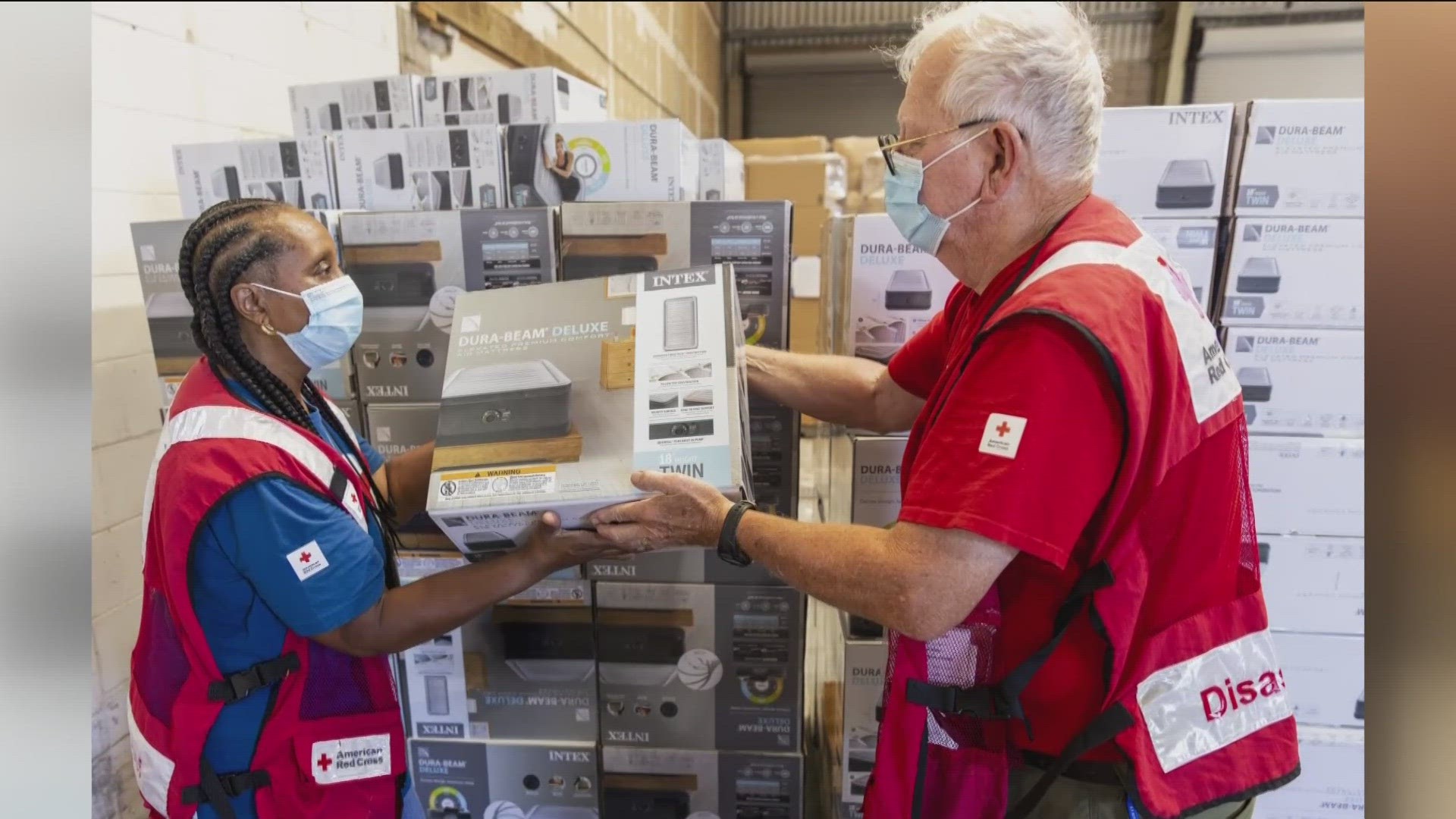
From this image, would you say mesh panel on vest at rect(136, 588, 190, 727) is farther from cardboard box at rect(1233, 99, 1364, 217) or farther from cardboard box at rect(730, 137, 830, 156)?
cardboard box at rect(730, 137, 830, 156)

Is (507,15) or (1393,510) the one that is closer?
(1393,510)

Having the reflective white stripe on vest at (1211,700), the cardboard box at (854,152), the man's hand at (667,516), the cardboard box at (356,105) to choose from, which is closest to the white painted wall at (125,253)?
the cardboard box at (356,105)

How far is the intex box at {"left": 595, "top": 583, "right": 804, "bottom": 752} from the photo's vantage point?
1.91 meters

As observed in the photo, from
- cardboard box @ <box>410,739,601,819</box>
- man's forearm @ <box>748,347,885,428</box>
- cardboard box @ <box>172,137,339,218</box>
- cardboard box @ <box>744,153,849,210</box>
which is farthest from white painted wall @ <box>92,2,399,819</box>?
cardboard box @ <box>744,153,849,210</box>

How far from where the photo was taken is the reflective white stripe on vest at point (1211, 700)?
1047 millimetres

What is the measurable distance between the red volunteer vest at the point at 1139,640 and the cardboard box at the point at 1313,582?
3.75 ft

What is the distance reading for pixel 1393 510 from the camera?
0.29 meters

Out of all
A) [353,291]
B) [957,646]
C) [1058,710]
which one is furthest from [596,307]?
[1058,710]

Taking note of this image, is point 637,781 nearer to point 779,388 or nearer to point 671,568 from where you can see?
point 671,568

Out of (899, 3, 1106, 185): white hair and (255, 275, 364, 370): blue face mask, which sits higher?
(899, 3, 1106, 185): white hair

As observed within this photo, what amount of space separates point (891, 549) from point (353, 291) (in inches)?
42.0

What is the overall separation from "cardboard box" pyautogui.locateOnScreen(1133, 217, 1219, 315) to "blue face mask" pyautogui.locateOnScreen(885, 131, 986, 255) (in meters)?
0.95

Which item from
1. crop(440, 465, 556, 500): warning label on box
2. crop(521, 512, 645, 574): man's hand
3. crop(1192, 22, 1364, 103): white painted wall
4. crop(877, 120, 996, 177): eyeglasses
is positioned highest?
crop(1192, 22, 1364, 103): white painted wall

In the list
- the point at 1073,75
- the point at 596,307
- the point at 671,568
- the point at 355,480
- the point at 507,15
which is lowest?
the point at 671,568
